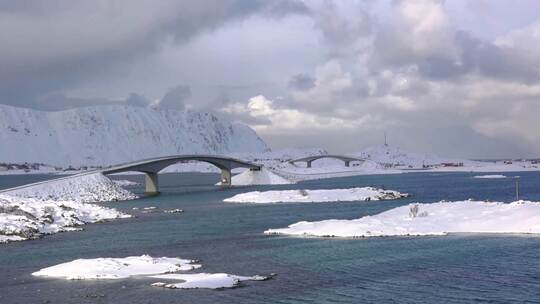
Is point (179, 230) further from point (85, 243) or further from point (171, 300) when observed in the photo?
point (171, 300)

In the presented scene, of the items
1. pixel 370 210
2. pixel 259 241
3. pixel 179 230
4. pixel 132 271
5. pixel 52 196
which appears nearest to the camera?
pixel 132 271

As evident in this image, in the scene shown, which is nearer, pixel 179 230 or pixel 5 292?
pixel 5 292

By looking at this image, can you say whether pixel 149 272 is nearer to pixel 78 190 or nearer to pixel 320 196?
pixel 320 196

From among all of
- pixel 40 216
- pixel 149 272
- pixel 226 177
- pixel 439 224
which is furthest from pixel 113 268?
pixel 226 177

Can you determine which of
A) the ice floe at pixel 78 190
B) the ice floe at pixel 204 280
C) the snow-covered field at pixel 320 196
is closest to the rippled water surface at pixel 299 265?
the ice floe at pixel 204 280

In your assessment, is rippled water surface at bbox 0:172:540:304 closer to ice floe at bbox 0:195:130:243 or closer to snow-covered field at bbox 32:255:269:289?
snow-covered field at bbox 32:255:269:289

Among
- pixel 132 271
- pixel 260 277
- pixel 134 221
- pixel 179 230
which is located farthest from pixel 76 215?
pixel 260 277
